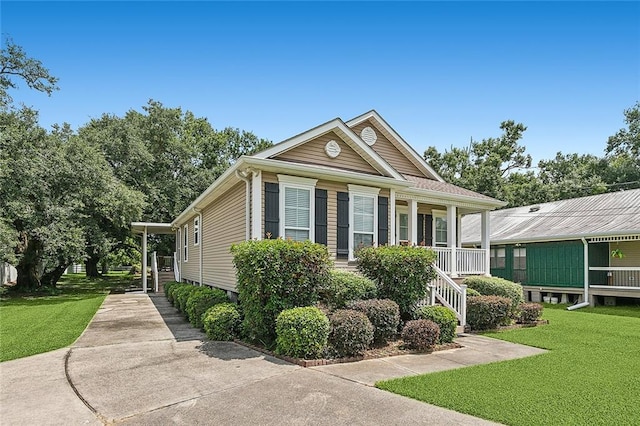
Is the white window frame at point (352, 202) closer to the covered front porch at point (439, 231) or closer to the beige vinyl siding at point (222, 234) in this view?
the covered front porch at point (439, 231)

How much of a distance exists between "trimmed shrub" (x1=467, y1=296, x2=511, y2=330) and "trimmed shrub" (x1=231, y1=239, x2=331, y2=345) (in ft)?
15.3

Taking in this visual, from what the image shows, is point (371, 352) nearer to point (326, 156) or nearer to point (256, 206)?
point (256, 206)

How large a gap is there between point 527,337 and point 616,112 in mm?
34904

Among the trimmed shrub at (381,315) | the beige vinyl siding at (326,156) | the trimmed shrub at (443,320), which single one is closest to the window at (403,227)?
the beige vinyl siding at (326,156)

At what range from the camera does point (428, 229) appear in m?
15.6

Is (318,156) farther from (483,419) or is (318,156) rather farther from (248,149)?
Answer: (248,149)

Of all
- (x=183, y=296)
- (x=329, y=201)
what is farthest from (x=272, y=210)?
(x=183, y=296)

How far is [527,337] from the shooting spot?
9.77m

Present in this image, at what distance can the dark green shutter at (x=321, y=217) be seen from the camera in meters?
10.6

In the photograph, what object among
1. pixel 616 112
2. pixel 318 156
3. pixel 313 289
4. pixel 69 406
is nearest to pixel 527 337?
pixel 313 289

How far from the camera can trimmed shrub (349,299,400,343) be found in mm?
8406

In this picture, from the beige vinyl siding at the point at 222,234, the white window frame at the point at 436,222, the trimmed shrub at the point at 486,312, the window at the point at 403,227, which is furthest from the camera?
the white window frame at the point at 436,222

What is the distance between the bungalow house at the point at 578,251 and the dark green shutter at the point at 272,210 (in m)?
12.8

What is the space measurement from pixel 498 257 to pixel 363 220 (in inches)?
501
